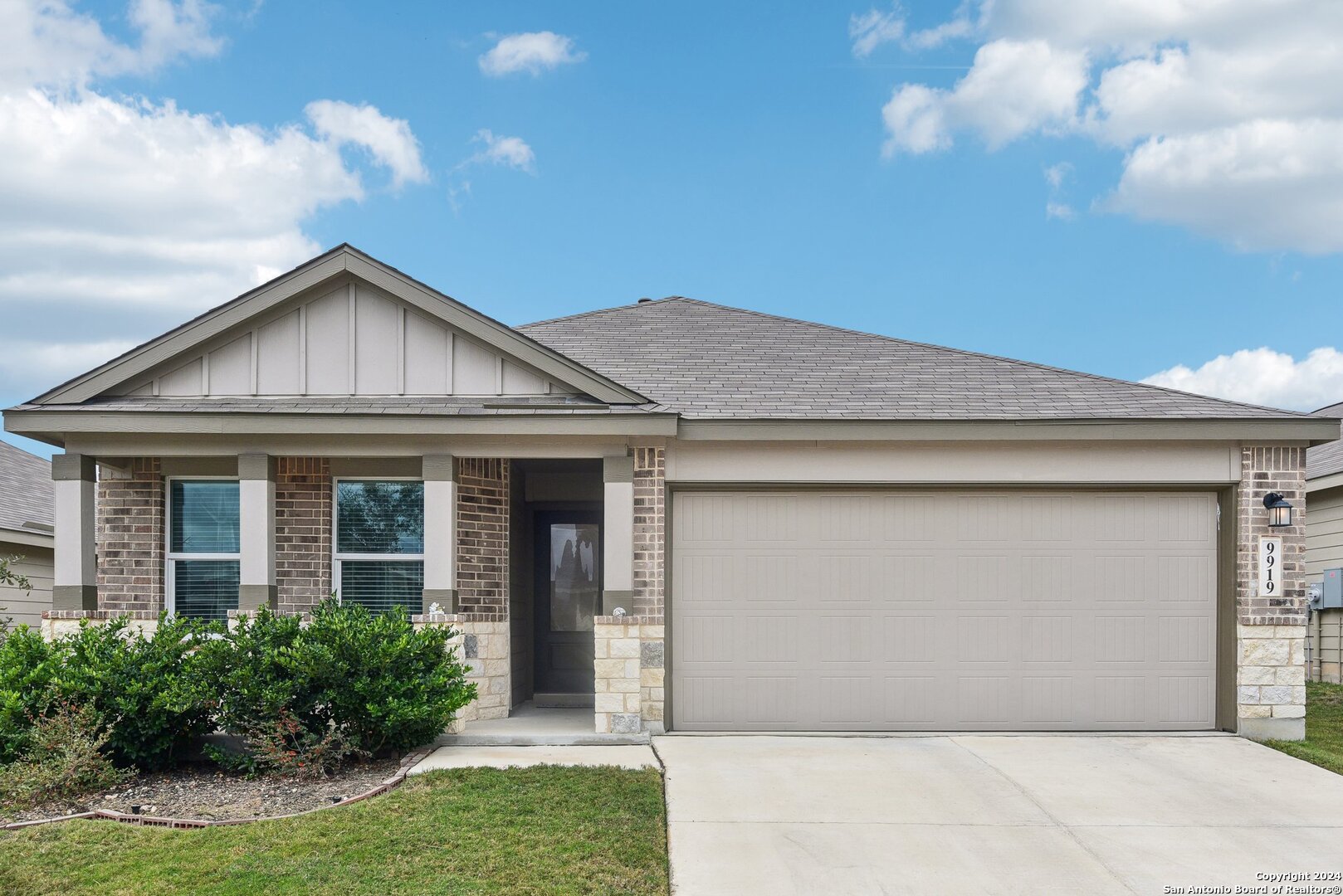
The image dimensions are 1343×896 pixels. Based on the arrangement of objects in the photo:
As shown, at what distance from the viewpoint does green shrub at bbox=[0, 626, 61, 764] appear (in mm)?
8062

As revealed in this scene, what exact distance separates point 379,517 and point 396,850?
440 centimetres

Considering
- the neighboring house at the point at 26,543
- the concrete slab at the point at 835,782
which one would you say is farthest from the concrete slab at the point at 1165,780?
the neighboring house at the point at 26,543

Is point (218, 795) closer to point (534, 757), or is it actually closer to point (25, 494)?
point (534, 757)

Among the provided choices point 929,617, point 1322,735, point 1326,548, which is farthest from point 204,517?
point 1326,548

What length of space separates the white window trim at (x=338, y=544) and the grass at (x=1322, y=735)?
26.4 feet

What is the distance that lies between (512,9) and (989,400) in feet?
29.4

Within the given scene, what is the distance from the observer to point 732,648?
33.1ft

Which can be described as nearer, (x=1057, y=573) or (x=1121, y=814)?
(x=1121, y=814)

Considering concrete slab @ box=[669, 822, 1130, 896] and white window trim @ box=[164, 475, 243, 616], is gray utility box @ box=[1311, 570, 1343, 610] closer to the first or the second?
concrete slab @ box=[669, 822, 1130, 896]

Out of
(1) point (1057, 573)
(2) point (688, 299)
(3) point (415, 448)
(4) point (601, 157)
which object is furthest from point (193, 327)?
(4) point (601, 157)

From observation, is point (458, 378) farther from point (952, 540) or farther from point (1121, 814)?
point (1121, 814)

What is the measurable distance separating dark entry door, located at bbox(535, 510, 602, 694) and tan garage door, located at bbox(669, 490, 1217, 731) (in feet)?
9.20

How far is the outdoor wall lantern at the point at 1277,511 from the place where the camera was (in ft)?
32.4

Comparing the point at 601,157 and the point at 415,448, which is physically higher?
the point at 601,157
